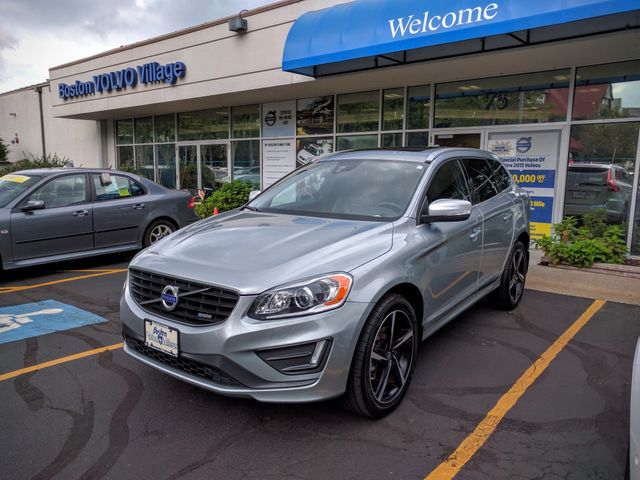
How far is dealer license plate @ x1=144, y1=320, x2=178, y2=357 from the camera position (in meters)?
2.93

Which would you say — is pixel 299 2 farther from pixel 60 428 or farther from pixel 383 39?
pixel 60 428

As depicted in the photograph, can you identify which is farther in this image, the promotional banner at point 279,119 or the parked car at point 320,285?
the promotional banner at point 279,119

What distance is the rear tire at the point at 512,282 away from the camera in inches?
207

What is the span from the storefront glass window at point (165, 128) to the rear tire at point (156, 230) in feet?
27.0

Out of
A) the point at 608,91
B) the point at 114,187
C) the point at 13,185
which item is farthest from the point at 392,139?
the point at 13,185

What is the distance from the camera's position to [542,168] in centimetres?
893

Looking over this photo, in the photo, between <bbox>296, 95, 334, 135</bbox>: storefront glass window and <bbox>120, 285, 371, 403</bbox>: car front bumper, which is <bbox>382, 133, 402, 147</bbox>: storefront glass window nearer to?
<bbox>296, 95, 334, 135</bbox>: storefront glass window

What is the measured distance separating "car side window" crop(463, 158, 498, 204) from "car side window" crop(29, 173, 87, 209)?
561cm

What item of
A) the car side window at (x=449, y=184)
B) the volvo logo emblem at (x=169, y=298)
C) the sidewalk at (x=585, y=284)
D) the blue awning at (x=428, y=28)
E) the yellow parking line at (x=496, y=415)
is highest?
the blue awning at (x=428, y=28)

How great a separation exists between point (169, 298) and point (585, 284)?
18.7 feet

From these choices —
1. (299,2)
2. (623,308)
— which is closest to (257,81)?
(299,2)

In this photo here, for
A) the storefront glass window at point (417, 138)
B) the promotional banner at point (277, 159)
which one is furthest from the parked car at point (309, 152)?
the storefront glass window at point (417, 138)

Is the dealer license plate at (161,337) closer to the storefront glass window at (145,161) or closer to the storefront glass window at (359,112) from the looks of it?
the storefront glass window at (359,112)

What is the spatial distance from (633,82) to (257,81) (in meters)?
7.11
